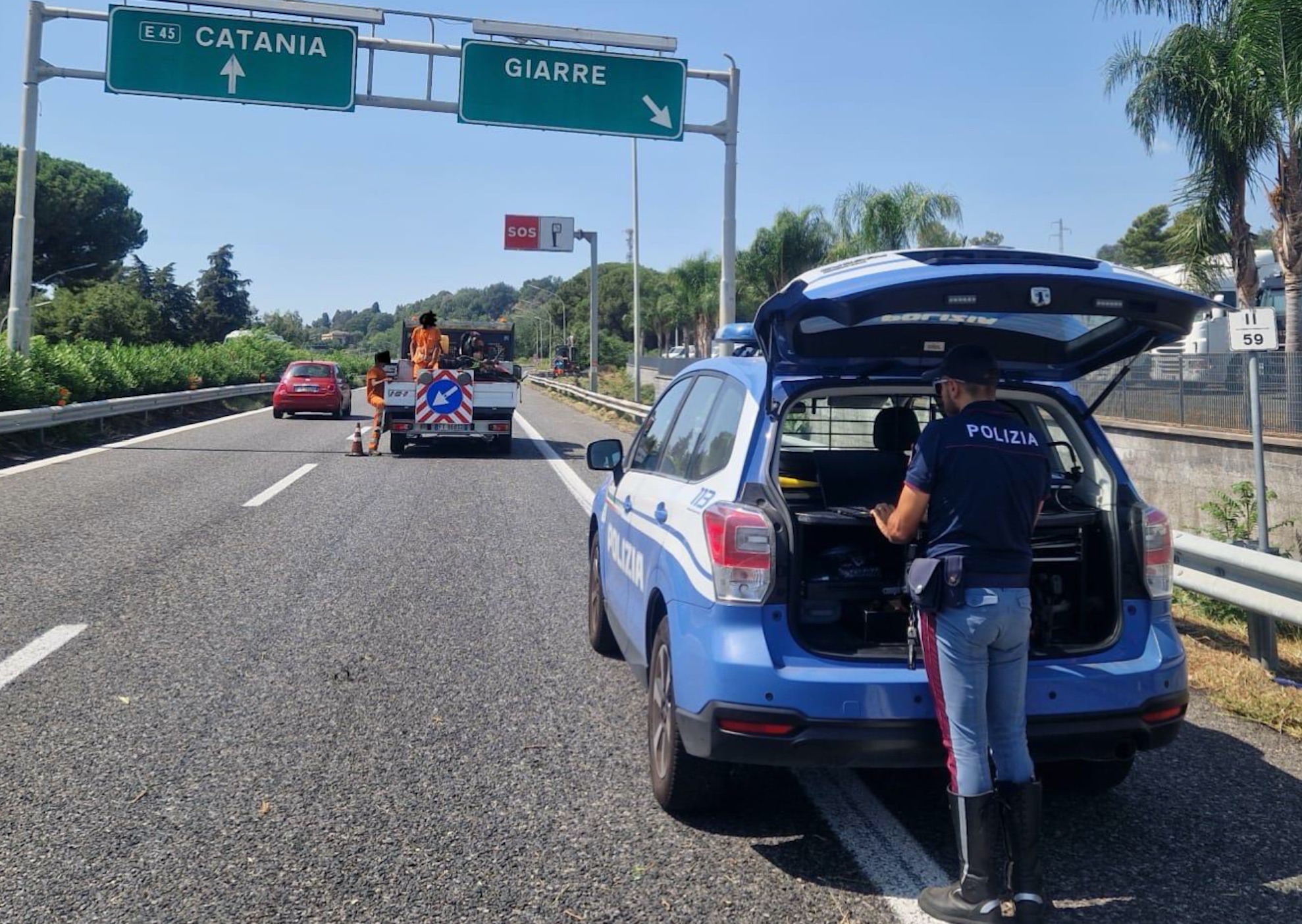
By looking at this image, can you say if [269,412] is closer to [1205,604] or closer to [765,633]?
[1205,604]

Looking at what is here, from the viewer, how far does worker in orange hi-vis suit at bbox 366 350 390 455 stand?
58.5 ft

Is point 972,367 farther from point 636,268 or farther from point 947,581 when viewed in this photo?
point 636,268

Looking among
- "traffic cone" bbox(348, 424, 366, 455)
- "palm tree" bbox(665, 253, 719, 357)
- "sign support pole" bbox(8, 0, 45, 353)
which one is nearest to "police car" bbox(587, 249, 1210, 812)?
"traffic cone" bbox(348, 424, 366, 455)

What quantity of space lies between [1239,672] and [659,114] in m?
13.9

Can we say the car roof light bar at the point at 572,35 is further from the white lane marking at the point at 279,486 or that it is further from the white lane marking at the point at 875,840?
the white lane marking at the point at 875,840

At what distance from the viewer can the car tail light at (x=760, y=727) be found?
3566 millimetres

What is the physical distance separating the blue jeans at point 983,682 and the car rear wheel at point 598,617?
8.99 feet

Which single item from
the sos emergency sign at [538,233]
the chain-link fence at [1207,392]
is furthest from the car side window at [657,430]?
the sos emergency sign at [538,233]

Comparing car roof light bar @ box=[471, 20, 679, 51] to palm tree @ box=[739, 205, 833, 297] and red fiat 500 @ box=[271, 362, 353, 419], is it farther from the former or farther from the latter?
palm tree @ box=[739, 205, 833, 297]

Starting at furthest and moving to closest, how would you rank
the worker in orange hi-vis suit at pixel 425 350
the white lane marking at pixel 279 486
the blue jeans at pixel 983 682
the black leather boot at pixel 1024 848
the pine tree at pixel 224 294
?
the pine tree at pixel 224 294 < the worker in orange hi-vis suit at pixel 425 350 < the white lane marking at pixel 279 486 < the blue jeans at pixel 983 682 < the black leather boot at pixel 1024 848

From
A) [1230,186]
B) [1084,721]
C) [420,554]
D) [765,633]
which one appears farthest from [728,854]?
[1230,186]

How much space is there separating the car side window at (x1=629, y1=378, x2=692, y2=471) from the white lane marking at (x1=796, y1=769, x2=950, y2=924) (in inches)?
64.5

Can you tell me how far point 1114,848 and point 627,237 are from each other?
51659 mm

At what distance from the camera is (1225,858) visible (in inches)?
148
